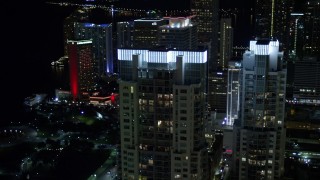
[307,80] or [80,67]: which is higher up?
[80,67]

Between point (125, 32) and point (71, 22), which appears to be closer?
point (125, 32)

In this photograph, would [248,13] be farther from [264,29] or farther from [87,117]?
[87,117]

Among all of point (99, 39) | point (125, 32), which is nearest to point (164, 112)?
point (125, 32)

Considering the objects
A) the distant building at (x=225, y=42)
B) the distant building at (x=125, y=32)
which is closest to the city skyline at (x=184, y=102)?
the distant building at (x=125, y=32)

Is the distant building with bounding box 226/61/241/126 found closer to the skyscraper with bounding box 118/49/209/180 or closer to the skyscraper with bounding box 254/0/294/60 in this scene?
the skyscraper with bounding box 118/49/209/180

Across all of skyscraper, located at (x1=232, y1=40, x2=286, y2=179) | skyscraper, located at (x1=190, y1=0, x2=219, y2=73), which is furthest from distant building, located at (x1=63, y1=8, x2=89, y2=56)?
skyscraper, located at (x1=232, y1=40, x2=286, y2=179)

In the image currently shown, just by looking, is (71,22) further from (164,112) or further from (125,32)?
(164,112)

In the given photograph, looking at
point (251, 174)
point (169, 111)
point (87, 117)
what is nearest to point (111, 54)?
point (87, 117)
